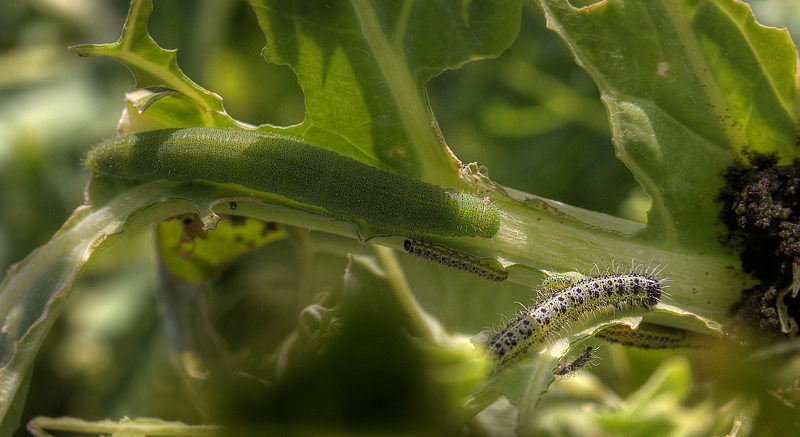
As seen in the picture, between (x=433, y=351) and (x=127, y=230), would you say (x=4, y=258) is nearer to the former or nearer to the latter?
(x=127, y=230)

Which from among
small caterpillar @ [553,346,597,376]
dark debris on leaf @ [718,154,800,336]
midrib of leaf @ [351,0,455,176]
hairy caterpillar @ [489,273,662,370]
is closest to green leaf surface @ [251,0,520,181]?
midrib of leaf @ [351,0,455,176]

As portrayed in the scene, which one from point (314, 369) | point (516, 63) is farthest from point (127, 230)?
point (516, 63)

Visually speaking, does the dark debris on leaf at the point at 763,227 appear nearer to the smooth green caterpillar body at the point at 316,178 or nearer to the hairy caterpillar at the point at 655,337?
the hairy caterpillar at the point at 655,337

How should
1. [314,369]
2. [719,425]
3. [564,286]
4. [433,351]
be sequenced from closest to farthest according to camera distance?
1. [314,369]
2. [433,351]
3. [719,425]
4. [564,286]

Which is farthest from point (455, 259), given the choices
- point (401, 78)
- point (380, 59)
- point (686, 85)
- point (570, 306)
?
point (686, 85)

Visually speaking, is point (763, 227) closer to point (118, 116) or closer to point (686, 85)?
point (686, 85)

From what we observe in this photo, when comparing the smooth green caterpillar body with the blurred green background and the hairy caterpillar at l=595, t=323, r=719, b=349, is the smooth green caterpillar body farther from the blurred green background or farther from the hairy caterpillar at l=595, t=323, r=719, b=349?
the blurred green background

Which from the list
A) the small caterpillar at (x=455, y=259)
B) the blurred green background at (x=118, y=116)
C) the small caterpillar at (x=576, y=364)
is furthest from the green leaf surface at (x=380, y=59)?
the blurred green background at (x=118, y=116)
